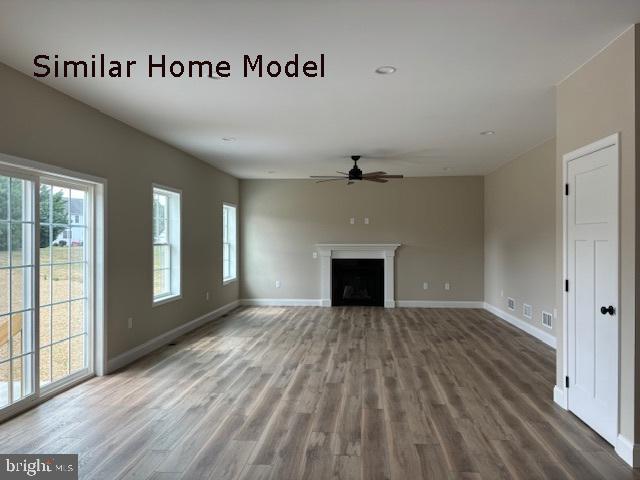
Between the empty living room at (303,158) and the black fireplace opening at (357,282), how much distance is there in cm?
227

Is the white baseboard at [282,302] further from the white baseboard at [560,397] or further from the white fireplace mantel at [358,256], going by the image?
the white baseboard at [560,397]

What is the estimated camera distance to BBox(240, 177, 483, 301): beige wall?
887 cm

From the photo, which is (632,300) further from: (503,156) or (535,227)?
(503,156)

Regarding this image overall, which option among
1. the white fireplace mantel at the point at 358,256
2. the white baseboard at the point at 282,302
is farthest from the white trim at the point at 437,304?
the white baseboard at the point at 282,302

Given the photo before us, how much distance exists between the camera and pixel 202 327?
691 centimetres

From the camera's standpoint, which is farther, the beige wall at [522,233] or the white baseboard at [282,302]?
the white baseboard at [282,302]

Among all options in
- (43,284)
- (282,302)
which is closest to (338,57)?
(43,284)

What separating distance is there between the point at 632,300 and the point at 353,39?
93.4 inches

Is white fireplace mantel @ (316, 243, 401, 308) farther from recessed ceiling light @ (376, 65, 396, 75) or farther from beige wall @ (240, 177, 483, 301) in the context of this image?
recessed ceiling light @ (376, 65, 396, 75)

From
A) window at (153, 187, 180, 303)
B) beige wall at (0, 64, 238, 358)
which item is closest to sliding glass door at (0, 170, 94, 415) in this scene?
beige wall at (0, 64, 238, 358)

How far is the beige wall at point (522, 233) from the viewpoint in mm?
5770

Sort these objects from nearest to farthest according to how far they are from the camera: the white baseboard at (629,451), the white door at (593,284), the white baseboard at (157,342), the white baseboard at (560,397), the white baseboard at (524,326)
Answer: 1. the white baseboard at (629,451)
2. the white door at (593,284)
3. the white baseboard at (560,397)
4. the white baseboard at (157,342)
5. the white baseboard at (524,326)

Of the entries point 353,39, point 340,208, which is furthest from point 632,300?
point 340,208

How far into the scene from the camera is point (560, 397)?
143 inches
